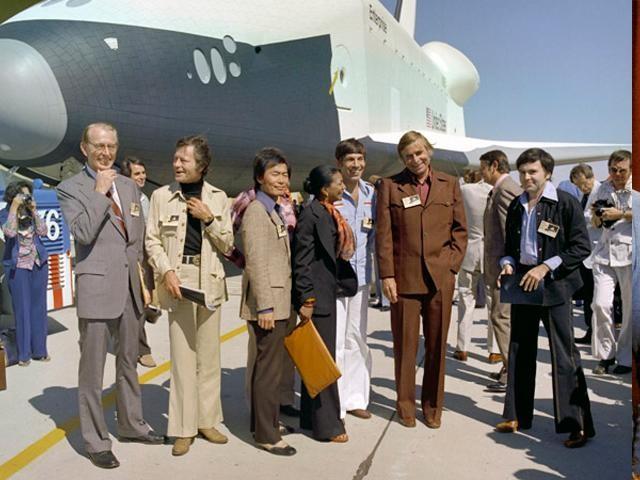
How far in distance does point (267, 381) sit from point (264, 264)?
736 mm

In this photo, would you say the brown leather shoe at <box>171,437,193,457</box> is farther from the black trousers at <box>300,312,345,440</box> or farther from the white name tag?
the white name tag

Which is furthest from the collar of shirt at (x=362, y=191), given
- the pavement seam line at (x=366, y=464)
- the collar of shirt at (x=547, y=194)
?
the pavement seam line at (x=366, y=464)

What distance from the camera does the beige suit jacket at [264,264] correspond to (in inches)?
133

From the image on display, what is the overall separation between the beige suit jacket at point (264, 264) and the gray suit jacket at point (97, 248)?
0.74m

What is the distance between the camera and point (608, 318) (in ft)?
17.1

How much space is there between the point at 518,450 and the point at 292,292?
1.71 meters

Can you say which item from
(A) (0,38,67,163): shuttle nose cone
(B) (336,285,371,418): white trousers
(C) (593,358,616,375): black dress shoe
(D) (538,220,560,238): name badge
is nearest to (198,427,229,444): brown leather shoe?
(B) (336,285,371,418): white trousers

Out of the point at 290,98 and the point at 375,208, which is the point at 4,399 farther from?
the point at 290,98

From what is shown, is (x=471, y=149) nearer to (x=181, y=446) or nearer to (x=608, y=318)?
(x=608, y=318)

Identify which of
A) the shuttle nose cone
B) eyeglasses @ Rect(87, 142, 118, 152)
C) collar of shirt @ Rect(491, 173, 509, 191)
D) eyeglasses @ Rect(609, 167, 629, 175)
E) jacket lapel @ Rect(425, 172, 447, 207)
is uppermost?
the shuttle nose cone

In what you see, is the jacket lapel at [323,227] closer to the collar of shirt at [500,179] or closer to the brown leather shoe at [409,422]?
the brown leather shoe at [409,422]

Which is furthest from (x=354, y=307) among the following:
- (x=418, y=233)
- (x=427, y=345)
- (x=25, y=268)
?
(x=25, y=268)

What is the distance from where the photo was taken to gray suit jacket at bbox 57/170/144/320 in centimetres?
324

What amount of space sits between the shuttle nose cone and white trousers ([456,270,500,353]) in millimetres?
5427
